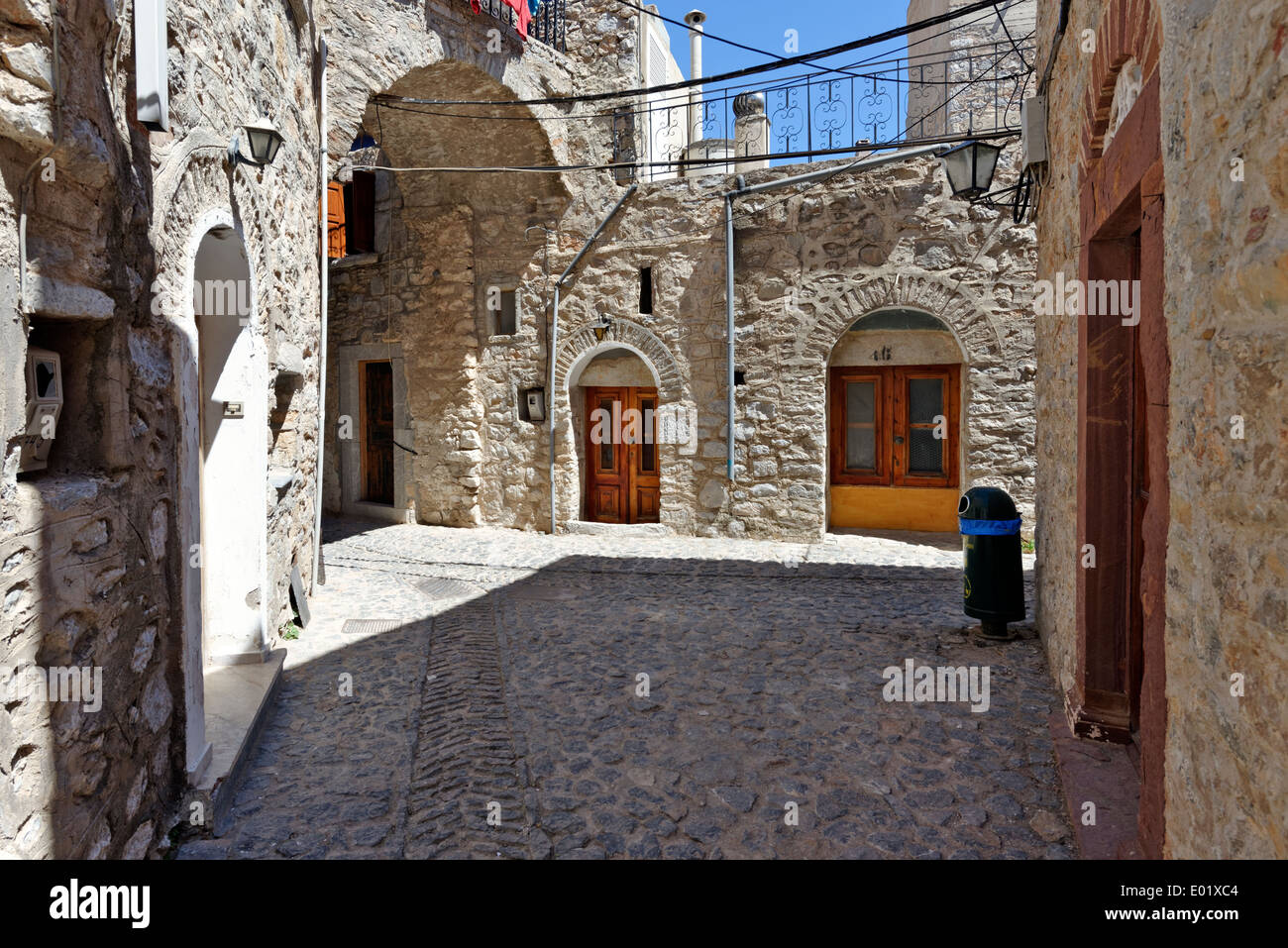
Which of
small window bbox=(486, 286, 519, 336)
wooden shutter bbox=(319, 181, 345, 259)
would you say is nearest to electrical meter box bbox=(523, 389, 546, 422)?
small window bbox=(486, 286, 519, 336)

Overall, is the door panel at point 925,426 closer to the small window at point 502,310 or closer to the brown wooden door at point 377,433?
the small window at point 502,310

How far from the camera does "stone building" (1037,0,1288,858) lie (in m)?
1.42

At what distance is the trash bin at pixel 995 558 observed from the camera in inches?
204

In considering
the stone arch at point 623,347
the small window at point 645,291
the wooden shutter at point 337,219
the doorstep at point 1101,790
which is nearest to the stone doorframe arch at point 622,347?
the stone arch at point 623,347

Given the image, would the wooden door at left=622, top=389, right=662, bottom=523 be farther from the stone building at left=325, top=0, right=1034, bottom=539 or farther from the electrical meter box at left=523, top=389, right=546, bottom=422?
the electrical meter box at left=523, top=389, right=546, bottom=422

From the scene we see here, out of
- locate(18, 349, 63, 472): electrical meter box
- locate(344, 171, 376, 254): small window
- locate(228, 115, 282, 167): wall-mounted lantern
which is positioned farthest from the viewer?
locate(344, 171, 376, 254): small window

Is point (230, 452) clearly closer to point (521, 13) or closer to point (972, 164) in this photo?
point (972, 164)

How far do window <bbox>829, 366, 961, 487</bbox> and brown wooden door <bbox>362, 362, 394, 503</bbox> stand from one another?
19.6ft

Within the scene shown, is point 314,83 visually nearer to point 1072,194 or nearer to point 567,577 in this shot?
point 567,577

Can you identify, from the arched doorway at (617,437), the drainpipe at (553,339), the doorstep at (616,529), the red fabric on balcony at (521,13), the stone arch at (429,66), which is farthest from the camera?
the arched doorway at (617,437)

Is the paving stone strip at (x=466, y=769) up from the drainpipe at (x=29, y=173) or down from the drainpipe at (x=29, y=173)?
down

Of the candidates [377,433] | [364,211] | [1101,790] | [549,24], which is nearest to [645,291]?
[549,24]

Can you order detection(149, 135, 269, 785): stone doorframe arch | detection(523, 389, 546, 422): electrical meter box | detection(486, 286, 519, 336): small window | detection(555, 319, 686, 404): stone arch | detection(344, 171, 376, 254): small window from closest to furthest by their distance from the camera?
1. detection(149, 135, 269, 785): stone doorframe arch
2. detection(555, 319, 686, 404): stone arch
3. detection(523, 389, 546, 422): electrical meter box
4. detection(486, 286, 519, 336): small window
5. detection(344, 171, 376, 254): small window

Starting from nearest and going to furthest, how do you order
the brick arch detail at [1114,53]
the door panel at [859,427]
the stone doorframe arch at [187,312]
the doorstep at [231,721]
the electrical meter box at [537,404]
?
the brick arch detail at [1114,53] < the stone doorframe arch at [187,312] < the doorstep at [231,721] < the door panel at [859,427] < the electrical meter box at [537,404]
